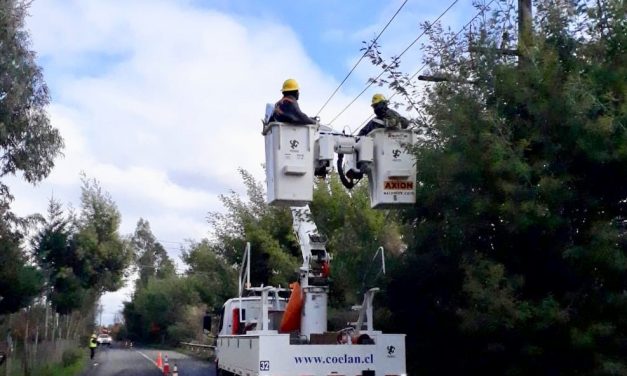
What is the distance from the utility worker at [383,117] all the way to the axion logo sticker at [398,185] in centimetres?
84

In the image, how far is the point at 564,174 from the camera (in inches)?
472

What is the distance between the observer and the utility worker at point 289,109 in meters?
14.3

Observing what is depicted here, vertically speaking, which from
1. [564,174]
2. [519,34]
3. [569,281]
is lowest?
[569,281]

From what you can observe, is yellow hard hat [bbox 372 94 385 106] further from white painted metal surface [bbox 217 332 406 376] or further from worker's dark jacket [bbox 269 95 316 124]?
white painted metal surface [bbox 217 332 406 376]

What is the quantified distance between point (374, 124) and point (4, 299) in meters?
15.4

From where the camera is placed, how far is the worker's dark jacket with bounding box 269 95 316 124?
14.3m

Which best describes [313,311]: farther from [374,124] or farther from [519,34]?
[519,34]

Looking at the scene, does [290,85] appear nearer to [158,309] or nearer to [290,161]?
[290,161]

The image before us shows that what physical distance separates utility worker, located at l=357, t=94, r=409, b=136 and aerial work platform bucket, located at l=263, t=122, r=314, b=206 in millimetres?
1126

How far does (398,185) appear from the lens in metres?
14.6

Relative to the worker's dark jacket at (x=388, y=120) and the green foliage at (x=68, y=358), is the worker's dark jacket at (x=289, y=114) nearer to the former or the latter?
the worker's dark jacket at (x=388, y=120)

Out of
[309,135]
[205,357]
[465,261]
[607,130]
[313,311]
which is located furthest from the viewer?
[205,357]

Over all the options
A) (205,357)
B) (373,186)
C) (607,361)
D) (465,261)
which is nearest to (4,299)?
(373,186)

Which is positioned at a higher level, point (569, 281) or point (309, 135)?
point (309, 135)
